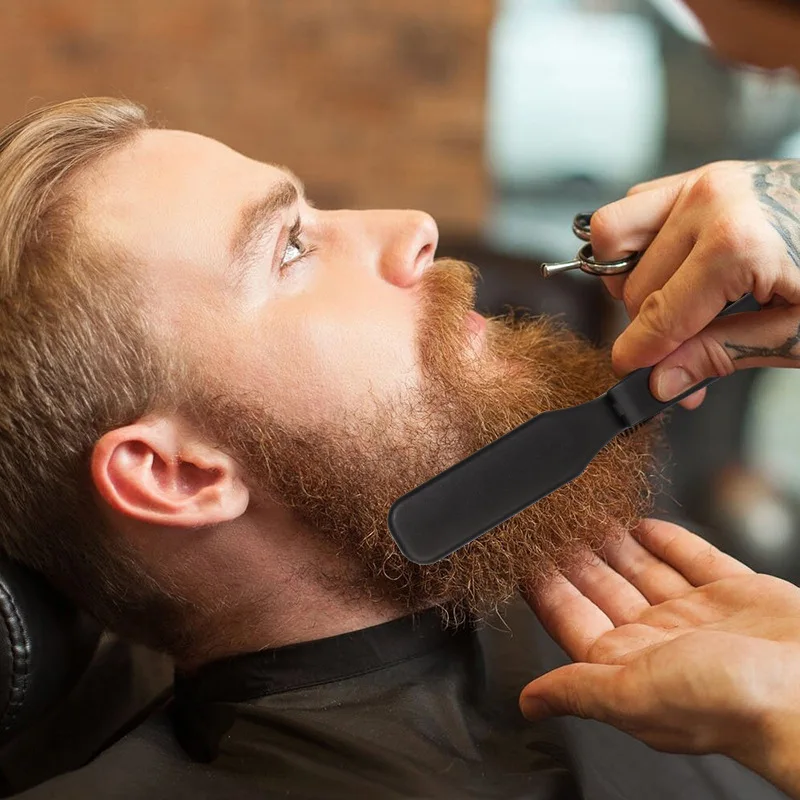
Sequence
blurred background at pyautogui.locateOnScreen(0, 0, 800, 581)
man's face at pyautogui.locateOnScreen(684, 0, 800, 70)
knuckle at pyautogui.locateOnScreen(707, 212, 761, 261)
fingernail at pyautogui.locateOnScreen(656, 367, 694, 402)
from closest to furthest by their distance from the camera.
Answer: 1. knuckle at pyautogui.locateOnScreen(707, 212, 761, 261)
2. fingernail at pyautogui.locateOnScreen(656, 367, 694, 402)
3. man's face at pyautogui.locateOnScreen(684, 0, 800, 70)
4. blurred background at pyautogui.locateOnScreen(0, 0, 800, 581)

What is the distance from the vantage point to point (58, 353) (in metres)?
1.26

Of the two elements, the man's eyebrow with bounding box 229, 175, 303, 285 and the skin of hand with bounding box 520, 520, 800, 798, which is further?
the man's eyebrow with bounding box 229, 175, 303, 285

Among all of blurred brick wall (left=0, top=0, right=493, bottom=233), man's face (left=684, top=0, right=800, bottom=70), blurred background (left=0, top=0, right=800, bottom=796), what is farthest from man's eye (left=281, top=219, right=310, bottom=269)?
blurred brick wall (left=0, top=0, right=493, bottom=233)

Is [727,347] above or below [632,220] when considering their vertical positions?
below

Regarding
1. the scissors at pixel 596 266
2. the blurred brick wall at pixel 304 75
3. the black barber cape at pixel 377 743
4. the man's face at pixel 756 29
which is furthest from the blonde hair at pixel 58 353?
the blurred brick wall at pixel 304 75

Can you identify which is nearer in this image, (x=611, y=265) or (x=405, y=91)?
(x=611, y=265)

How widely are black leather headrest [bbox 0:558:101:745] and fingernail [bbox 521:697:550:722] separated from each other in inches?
26.3

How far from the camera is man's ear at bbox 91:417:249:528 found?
1271mm

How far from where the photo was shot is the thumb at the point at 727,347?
1.28 metres

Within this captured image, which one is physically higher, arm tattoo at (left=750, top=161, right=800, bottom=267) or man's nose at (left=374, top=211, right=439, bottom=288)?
arm tattoo at (left=750, top=161, right=800, bottom=267)

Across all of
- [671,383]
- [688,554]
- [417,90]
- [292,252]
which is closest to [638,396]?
[671,383]

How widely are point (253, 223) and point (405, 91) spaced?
2561 mm

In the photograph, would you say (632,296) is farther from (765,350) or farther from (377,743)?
(377,743)

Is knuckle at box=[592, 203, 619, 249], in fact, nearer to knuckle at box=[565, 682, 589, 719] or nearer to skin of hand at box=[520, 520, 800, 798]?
skin of hand at box=[520, 520, 800, 798]
